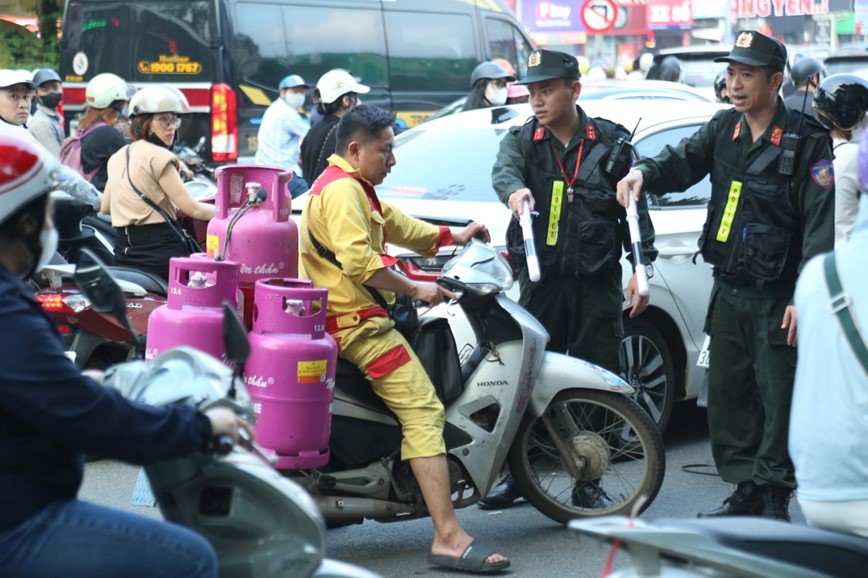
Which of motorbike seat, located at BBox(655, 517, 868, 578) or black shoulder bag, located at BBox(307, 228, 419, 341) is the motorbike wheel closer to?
black shoulder bag, located at BBox(307, 228, 419, 341)

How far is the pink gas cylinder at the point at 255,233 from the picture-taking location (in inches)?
211

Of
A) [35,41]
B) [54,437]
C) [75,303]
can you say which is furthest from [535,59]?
[35,41]

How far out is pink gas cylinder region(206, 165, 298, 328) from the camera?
5348 millimetres

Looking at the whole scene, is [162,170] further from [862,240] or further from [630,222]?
[862,240]

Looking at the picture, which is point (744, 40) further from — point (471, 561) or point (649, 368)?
point (471, 561)

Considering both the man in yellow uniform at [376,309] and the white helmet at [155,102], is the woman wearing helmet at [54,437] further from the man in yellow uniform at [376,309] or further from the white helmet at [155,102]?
the white helmet at [155,102]

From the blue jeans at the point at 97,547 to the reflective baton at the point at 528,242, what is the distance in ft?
9.41

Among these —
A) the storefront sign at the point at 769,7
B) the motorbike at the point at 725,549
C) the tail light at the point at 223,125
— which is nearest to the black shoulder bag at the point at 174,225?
the motorbike at the point at 725,549

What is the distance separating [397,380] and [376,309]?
0.93 feet

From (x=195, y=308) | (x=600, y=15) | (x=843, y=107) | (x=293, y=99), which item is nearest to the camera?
(x=195, y=308)

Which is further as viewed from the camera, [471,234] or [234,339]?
[471,234]

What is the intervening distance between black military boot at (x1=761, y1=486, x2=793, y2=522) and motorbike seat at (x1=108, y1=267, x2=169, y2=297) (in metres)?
3.31

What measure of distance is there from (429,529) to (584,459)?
29.7 inches

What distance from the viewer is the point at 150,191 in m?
7.30
